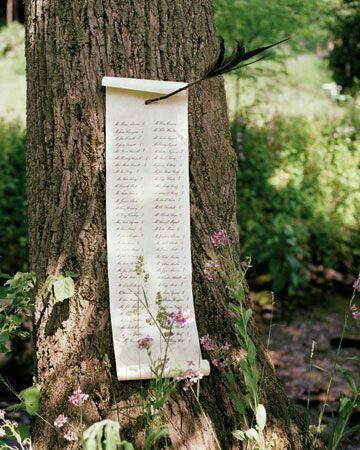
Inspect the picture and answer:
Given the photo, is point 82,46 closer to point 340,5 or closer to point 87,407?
point 87,407

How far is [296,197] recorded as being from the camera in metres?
6.63

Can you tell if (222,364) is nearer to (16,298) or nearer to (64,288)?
(64,288)

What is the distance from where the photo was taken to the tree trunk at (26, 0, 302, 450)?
2.24m

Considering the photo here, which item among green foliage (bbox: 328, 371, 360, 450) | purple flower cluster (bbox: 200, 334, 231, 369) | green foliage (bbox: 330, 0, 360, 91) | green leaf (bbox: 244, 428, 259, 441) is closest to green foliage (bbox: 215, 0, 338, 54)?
green foliage (bbox: 330, 0, 360, 91)

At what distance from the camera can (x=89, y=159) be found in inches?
89.0

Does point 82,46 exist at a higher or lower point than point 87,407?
higher

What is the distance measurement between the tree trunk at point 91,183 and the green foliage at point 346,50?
914cm

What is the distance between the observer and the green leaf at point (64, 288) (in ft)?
7.13

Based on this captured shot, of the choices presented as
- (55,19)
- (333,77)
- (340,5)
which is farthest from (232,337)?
(333,77)

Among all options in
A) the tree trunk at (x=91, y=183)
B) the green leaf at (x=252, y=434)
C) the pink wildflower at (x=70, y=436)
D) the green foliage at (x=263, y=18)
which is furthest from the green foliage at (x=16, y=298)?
the green foliage at (x=263, y=18)

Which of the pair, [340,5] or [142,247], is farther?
[340,5]

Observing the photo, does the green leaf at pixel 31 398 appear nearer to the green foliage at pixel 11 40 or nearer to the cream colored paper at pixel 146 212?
the cream colored paper at pixel 146 212

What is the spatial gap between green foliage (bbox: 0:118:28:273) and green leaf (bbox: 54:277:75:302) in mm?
3322

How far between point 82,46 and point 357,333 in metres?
3.68
